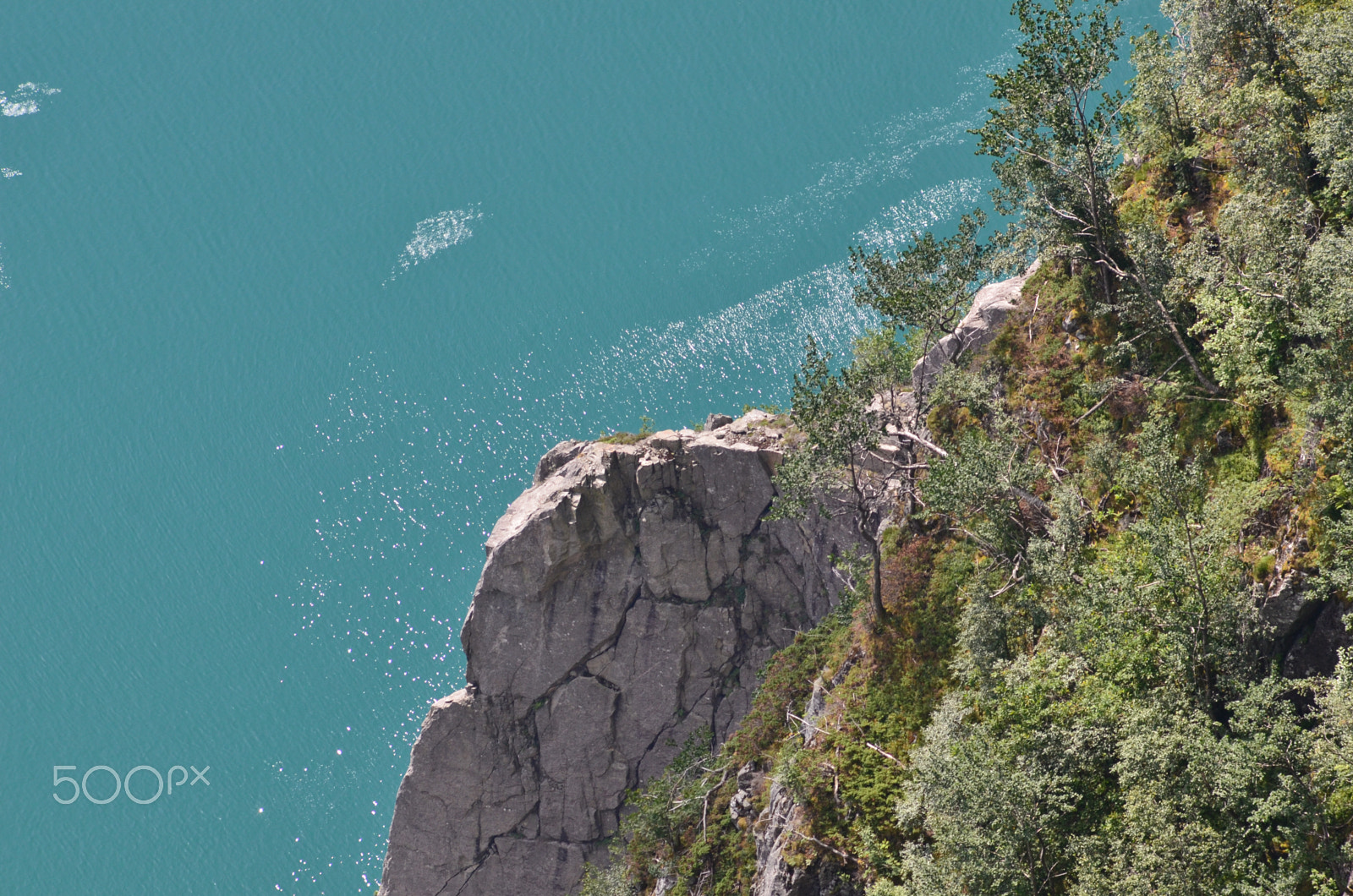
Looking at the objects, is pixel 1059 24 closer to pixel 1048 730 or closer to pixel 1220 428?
pixel 1220 428

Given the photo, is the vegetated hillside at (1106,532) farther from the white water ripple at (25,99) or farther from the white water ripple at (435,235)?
the white water ripple at (25,99)

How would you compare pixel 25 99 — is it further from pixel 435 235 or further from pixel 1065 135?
pixel 1065 135

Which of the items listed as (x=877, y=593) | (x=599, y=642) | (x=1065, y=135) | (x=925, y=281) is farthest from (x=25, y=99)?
(x=1065, y=135)

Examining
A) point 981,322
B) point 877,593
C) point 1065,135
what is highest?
point 1065,135

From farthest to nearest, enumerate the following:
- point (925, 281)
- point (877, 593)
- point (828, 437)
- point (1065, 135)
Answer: point (925, 281) < point (877, 593) < point (828, 437) < point (1065, 135)

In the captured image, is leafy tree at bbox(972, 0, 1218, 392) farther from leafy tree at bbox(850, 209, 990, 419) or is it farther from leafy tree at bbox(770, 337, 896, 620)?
leafy tree at bbox(770, 337, 896, 620)

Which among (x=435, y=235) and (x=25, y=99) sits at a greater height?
(x=25, y=99)
